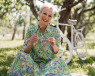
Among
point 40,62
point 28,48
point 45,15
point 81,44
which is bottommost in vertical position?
point 81,44

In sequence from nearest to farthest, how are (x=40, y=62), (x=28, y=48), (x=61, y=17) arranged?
(x=28, y=48), (x=40, y=62), (x=61, y=17)

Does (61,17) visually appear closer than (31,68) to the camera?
No

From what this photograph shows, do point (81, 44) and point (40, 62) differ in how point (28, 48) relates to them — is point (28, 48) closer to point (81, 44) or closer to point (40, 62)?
point (40, 62)

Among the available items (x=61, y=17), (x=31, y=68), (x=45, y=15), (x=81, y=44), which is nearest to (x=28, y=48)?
(x=31, y=68)

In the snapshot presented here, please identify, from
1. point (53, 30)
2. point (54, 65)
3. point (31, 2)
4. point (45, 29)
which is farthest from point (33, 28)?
point (31, 2)

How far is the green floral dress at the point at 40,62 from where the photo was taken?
205cm

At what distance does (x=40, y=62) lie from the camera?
2436mm

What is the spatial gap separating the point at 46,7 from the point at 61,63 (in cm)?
103

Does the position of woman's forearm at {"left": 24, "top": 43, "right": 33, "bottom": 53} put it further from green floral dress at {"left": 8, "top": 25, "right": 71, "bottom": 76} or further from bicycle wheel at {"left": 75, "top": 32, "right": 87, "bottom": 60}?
bicycle wheel at {"left": 75, "top": 32, "right": 87, "bottom": 60}

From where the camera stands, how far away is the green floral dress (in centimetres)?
205

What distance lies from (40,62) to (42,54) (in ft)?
0.55

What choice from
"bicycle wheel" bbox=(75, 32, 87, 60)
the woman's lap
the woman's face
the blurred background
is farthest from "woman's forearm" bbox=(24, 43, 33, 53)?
"bicycle wheel" bbox=(75, 32, 87, 60)

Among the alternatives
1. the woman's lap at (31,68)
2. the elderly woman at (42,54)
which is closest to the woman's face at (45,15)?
the elderly woman at (42,54)

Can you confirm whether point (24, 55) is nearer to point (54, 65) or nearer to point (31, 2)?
point (54, 65)
